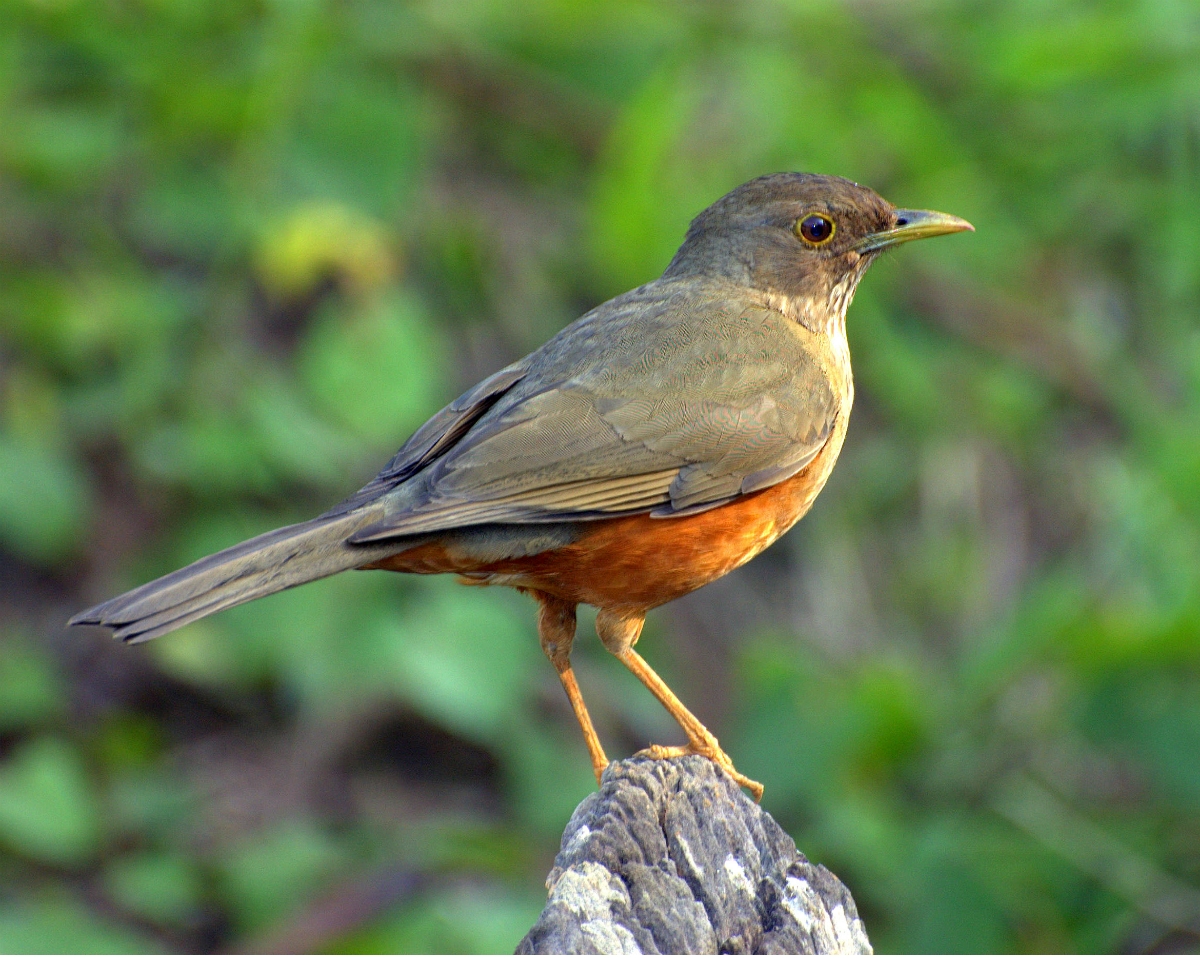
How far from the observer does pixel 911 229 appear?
4566 millimetres

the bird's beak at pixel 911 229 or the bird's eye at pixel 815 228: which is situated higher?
the bird's eye at pixel 815 228

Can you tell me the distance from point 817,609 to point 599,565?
3.63 m

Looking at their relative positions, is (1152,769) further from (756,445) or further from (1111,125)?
(1111,125)

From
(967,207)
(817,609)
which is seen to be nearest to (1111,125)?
(967,207)

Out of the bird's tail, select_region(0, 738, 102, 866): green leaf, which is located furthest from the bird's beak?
select_region(0, 738, 102, 866): green leaf

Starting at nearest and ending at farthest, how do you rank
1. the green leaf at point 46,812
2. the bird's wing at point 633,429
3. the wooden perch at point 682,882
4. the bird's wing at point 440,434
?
the wooden perch at point 682,882 → the bird's wing at point 633,429 → the bird's wing at point 440,434 → the green leaf at point 46,812

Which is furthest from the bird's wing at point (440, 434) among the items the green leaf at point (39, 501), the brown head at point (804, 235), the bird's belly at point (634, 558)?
the green leaf at point (39, 501)

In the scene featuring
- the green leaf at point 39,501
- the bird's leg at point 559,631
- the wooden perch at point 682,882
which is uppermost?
the green leaf at point 39,501

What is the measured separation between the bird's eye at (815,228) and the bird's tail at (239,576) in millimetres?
1675

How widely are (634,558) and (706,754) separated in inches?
23.2

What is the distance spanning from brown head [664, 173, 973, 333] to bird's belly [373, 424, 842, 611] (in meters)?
0.84

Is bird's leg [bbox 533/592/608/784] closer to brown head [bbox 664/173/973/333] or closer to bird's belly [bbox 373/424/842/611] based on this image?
bird's belly [bbox 373/424/842/611]

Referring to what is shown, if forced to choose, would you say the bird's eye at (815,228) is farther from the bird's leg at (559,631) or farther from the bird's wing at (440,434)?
the bird's leg at (559,631)

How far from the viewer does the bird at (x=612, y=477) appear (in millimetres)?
3666
